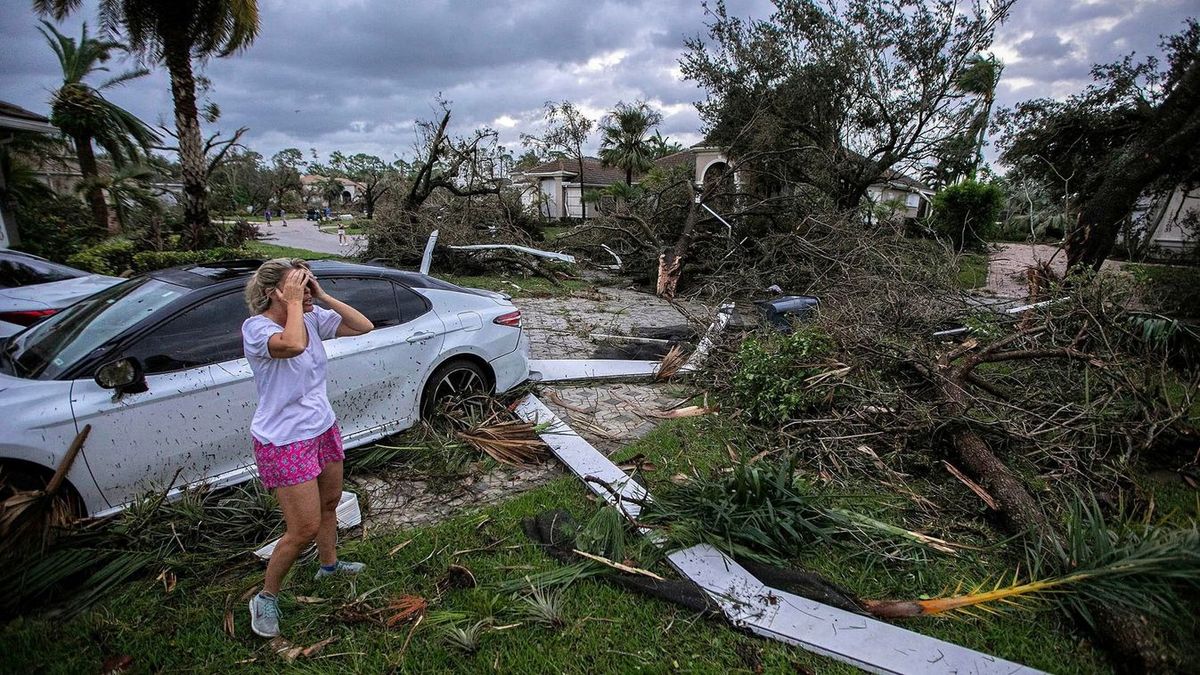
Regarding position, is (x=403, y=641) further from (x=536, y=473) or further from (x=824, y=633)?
(x=824, y=633)

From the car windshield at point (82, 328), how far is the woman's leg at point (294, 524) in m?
1.76

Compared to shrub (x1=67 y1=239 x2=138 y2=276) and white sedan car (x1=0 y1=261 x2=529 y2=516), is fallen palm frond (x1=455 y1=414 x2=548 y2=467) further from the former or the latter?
shrub (x1=67 y1=239 x2=138 y2=276)

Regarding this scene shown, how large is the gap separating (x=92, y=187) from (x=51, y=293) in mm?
13459

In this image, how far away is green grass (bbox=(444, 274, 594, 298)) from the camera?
11578mm

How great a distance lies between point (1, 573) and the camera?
2484 millimetres

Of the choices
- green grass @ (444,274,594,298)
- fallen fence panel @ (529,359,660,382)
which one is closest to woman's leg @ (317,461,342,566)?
fallen fence panel @ (529,359,660,382)

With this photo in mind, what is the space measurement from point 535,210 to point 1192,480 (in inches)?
608

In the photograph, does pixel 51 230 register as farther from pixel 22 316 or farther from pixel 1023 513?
pixel 1023 513

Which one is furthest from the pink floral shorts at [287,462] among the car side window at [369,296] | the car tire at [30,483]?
the car side window at [369,296]

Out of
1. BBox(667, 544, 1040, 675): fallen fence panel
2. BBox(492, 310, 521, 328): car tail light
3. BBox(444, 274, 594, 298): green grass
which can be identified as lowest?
BBox(667, 544, 1040, 675): fallen fence panel

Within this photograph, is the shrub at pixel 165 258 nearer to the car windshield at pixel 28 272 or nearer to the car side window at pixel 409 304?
the car windshield at pixel 28 272

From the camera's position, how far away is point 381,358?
4.05m

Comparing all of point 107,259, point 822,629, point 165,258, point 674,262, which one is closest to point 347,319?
point 822,629

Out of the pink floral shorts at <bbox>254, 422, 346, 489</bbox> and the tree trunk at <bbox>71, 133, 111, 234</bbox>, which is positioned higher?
the tree trunk at <bbox>71, 133, 111, 234</bbox>
